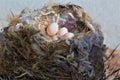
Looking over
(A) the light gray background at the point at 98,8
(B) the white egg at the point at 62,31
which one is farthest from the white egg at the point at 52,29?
(A) the light gray background at the point at 98,8

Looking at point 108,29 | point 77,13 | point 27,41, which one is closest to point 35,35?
point 27,41

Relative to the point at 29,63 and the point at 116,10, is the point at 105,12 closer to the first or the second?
the point at 116,10

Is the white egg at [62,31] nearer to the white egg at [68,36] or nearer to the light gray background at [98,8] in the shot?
the white egg at [68,36]

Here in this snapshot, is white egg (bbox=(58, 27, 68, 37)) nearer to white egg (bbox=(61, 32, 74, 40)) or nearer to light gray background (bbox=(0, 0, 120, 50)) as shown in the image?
white egg (bbox=(61, 32, 74, 40))

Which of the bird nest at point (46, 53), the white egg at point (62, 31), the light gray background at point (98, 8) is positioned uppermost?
the light gray background at point (98, 8)

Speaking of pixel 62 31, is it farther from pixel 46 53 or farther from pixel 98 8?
pixel 98 8

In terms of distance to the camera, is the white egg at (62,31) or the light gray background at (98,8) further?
the light gray background at (98,8)

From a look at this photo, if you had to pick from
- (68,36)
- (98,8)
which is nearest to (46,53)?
(68,36)

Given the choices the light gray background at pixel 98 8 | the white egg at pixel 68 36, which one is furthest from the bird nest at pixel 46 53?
the light gray background at pixel 98 8

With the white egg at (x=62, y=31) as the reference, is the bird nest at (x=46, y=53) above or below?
below

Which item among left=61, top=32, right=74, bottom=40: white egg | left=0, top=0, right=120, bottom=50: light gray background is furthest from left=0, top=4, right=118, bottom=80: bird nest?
left=0, top=0, right=120, bottom=50: light gray background
